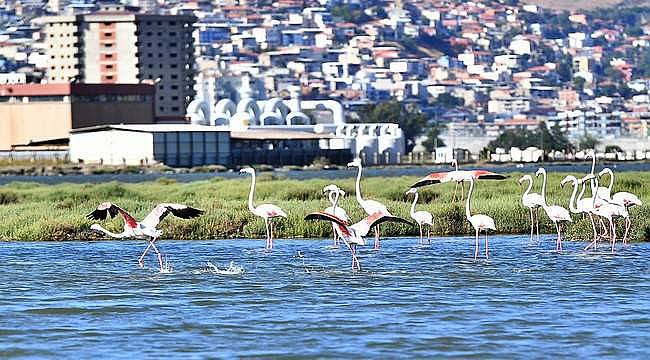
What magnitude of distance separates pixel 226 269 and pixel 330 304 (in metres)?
5.20

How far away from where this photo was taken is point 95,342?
2216 cm

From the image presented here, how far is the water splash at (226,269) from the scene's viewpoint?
1164 inches

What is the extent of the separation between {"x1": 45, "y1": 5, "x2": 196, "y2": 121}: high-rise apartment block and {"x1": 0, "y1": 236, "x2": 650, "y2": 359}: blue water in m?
159

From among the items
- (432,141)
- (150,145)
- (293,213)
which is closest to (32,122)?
(150,145)

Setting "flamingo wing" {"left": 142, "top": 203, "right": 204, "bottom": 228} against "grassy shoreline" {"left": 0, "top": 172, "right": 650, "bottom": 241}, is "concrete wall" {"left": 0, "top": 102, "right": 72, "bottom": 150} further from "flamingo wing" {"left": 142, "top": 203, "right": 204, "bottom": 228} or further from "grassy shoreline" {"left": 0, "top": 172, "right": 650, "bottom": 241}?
"flamingo wing" {"left": 142, "top": 203, "right": 204, "bottom": 228}

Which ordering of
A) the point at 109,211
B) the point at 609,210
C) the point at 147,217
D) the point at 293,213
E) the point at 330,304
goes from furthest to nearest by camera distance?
the point at 293,213 → the point at 609,210 → the point at 147,217 → the point at 109,211 → the point at 330,304

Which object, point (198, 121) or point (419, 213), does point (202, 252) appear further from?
point (198, 121)

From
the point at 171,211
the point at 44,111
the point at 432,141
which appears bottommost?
the point at 432,141

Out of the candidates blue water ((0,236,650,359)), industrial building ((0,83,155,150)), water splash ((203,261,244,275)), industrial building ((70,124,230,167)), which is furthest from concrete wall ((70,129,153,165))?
water splash ((203,261,244,275))

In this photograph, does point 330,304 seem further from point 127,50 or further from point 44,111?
point 127,50

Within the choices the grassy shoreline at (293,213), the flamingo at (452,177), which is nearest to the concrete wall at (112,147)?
the grassy shoreline at (293,213)

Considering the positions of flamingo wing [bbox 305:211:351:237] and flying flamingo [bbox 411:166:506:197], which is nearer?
flamingo wing [bbox 305:211:351:237]

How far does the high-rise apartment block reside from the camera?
192500 mm

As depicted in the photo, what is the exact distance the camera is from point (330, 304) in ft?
82.7
